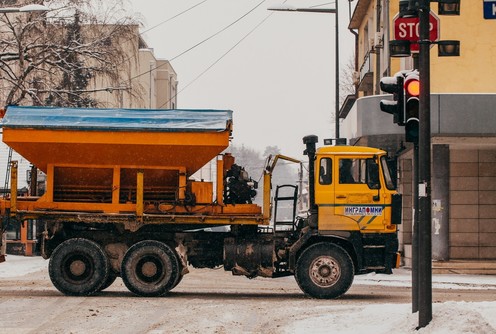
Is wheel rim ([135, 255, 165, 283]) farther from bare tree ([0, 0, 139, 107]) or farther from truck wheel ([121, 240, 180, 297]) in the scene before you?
bare tree ([0, 0, 139, 107])

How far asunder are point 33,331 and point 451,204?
21.4 m

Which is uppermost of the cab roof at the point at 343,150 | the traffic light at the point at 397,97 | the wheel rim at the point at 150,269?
the traffic light at the point at 397,97

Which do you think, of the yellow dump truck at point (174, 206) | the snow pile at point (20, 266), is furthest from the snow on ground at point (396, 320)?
the snow pile at point (20, 266)

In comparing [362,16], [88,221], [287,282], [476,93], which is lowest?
[287,282]

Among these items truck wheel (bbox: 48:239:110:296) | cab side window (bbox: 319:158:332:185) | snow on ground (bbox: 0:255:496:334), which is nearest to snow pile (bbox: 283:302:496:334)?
snow on ground (bbox: 0:255:496:334)

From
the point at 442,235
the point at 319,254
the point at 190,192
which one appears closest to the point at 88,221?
the point at 190,192

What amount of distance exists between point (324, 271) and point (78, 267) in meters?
4.93

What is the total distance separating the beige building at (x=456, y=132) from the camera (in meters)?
29.5

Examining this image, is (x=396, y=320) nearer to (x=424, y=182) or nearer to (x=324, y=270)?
(x=424, y=182)

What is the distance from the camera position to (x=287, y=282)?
27547 millimetres

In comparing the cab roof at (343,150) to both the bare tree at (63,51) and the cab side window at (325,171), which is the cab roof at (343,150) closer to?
the cab side window at (325,171)

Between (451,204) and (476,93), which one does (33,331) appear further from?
(451,204)

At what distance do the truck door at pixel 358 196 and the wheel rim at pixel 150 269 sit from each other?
365 cm

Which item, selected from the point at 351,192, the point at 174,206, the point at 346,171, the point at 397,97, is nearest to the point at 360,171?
the point at 346,171
